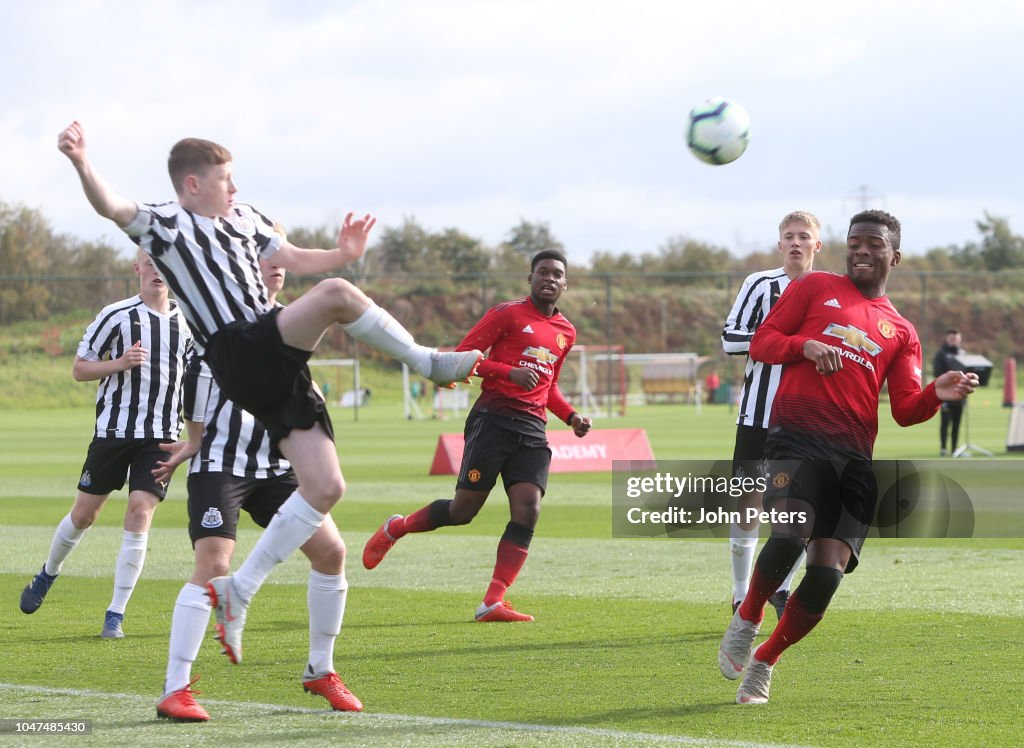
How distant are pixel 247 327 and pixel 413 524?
13.9 feet

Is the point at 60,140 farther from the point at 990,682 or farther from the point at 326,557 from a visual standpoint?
the point at 990,682

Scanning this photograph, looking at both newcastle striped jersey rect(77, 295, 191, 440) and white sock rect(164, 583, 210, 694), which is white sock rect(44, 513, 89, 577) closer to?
newcastle striped jersey rect(77, 295, 191, 440)

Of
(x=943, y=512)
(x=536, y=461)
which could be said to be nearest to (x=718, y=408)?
(x=943, y=512)

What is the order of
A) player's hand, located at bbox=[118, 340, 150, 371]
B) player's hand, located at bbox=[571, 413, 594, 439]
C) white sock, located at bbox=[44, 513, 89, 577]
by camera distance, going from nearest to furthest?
player's hand, located at bbox=[118, 340, 150, 371] → white sock, located at bbox=[44, 513, 89, 577] → player's hand, located at bbox=[571, 413, 594, 439]

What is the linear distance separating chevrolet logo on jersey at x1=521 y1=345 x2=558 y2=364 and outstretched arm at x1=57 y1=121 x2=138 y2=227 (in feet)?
13.7

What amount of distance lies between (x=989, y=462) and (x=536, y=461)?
47.9 feet

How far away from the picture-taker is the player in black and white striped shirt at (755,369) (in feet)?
27.5

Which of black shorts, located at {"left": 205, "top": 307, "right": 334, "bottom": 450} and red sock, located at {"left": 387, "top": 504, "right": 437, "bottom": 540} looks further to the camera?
red sock, located at {"left": 387, "top": 504, "right": 437, "bottom": 540}

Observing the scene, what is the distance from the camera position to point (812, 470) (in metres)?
6.01

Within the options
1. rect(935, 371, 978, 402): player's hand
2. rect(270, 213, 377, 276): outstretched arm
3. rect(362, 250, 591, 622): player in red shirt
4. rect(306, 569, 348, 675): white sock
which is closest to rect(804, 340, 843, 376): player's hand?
rect(935, 371, 978, 402): player's hand

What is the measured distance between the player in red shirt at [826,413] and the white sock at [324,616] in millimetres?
1689

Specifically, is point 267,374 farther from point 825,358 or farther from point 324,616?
point 825,358

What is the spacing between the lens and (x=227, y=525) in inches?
256

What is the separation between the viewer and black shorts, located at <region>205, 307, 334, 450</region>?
17.7ft
